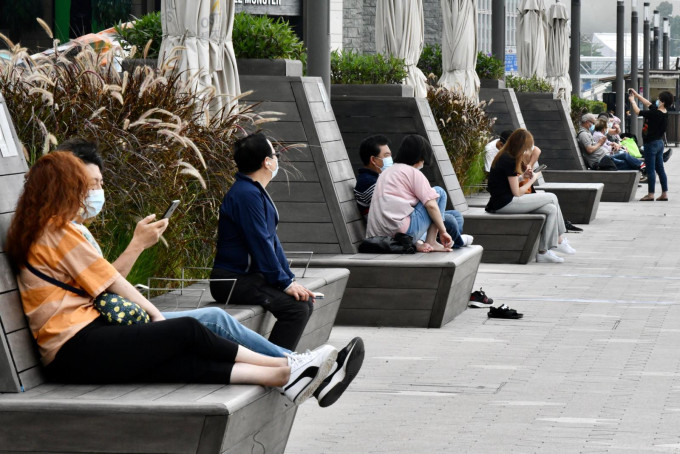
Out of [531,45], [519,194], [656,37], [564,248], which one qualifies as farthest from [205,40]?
[656,37]

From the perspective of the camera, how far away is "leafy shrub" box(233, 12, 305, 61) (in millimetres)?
11047

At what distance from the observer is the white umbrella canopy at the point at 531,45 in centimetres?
2903

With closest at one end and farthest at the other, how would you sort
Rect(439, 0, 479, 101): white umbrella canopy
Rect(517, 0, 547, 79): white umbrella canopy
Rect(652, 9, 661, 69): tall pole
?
Rect(439, 0, 479, 101): white umbrella canopy → Rect(517, 0, 547, 79): white umbrella canopy → Rect(652, 9, 661, 69): tall pole

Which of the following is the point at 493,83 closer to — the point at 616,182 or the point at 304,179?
the point at 616,182

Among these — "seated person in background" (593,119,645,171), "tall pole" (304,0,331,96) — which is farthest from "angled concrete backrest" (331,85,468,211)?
"seated person in background" (593,119,645,171)

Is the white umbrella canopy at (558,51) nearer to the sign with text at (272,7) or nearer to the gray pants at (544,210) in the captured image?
the sign with text at (272,7)

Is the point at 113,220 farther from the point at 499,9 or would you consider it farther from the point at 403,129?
the point at 499,9

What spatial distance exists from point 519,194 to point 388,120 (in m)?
1.54

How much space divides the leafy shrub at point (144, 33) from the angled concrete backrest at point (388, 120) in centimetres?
220

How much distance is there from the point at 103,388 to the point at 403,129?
9.26 meters

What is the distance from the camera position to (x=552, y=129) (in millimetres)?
24578

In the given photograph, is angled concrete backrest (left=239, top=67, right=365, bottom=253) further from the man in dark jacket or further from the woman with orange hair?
the woman with orange hair

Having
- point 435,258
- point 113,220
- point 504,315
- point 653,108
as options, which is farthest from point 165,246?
point 653,108

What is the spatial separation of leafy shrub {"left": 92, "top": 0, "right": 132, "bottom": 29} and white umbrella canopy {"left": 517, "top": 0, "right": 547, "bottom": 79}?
27.4ft
